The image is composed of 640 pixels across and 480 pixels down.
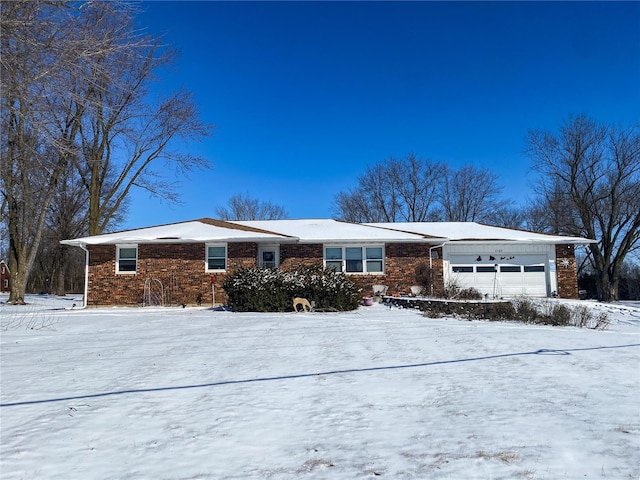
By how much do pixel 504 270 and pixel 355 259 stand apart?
22.4 feet

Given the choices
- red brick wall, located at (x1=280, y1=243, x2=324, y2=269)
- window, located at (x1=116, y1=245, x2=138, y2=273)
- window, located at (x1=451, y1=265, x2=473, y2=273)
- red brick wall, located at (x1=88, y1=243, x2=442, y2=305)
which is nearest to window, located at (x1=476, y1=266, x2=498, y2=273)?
window, located at (x1=451, y1=265, x2=473, y2=273)

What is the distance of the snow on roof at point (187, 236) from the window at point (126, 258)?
1.52 feet

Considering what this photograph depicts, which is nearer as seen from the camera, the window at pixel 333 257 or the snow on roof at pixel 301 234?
the snow on roof at pixel 301 234

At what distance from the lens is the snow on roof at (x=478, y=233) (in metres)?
19.1

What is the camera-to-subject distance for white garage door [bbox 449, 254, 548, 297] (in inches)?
765

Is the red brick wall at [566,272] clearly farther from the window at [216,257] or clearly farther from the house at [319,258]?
the window at [216,257]

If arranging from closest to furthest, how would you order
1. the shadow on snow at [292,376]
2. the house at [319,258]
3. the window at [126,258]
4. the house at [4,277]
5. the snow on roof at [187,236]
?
1. the shadow on snow at [292,376]
2. the snow on roof at [187,236]
3. the house at [319,258]
4. the window at [126,258]
5. the house at [4,277]

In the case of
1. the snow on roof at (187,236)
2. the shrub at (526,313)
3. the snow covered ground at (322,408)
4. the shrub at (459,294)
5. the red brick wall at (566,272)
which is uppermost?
the snow on roof at (187,236)

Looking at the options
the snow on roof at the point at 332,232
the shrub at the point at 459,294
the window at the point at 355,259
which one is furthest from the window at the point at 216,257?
the shrub at the point at 459,294

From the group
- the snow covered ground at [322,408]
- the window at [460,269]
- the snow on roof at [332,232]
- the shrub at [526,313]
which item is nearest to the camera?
the snow covered ground at [322,408]

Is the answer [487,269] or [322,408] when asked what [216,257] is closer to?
[487,269]

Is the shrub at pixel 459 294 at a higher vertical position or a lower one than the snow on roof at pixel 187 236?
lower

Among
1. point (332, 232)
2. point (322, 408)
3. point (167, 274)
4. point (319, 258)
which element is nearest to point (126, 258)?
point (167, 274)

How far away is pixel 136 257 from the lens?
17.1m
